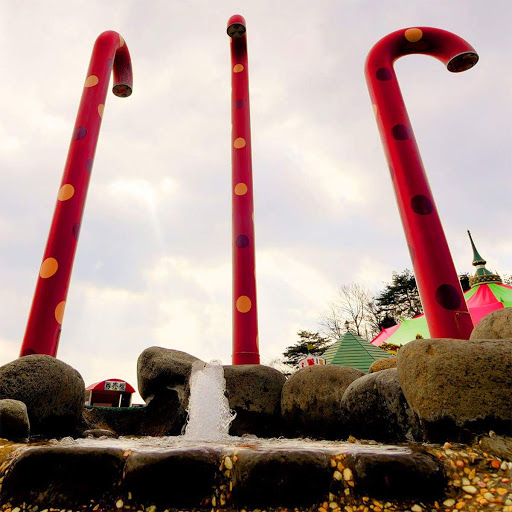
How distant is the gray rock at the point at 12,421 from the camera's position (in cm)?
244

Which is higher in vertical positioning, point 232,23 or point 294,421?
point 232,23

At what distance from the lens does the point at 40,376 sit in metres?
3.34

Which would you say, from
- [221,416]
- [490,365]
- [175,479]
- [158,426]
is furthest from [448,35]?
[158,426]

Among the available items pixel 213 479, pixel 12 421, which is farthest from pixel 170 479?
pixel 12 421

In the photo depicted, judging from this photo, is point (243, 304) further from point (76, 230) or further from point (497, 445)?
point (497, 445)

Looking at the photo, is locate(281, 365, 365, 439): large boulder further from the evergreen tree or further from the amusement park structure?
the evergreen tree

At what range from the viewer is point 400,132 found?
4.86 metres

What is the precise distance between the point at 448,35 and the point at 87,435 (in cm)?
668

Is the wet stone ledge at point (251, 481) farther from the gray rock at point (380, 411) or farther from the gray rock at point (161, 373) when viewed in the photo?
the gray rock at point (161, 373)

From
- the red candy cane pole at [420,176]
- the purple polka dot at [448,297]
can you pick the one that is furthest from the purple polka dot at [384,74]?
the purple polka dot at [448,297]

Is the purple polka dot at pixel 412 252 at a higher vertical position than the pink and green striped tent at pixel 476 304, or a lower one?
lower

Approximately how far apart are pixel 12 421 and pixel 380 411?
2552 millimetres

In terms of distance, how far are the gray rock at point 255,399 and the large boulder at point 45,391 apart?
1.70 m

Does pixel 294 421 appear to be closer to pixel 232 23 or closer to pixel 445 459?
pixel 445 459
